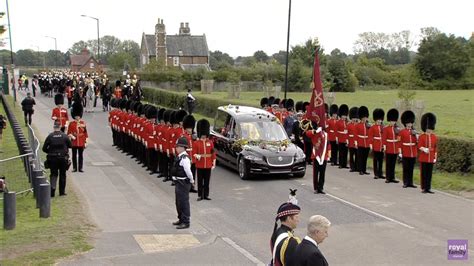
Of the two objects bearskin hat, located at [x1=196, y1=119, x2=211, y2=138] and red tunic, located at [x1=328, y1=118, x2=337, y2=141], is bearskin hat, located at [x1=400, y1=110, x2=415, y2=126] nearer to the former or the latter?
red tunic, located at [x1=328, y1=118, x2=337, y2=141]

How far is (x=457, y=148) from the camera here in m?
17.1

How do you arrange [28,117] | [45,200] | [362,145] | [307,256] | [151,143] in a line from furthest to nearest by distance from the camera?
1. [28,117]
2. [151,143]
3. [362,145]
4. [45,200]
5. [307,256]

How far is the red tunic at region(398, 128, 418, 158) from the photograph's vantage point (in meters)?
15.9

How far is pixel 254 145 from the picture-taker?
17.2 m

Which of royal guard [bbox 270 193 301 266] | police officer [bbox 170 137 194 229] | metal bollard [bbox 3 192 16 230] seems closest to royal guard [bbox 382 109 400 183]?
police officer [bbox 170 137 194 229]

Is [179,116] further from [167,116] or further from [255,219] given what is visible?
[255,219]

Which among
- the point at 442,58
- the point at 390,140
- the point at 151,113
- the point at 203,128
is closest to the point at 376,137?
the point at 390,140

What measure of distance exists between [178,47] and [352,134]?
95.2 meters

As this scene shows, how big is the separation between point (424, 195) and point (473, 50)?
2927 inches

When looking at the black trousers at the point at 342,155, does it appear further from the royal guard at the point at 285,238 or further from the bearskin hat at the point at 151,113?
the royal guard at the point at 285,238

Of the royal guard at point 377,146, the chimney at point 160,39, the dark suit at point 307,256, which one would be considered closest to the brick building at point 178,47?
the chimney at point 160,39

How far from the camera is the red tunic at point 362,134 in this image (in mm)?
18062

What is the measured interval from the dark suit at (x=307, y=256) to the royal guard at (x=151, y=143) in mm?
13187

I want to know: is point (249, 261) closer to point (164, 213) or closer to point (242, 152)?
point (164, 213)
